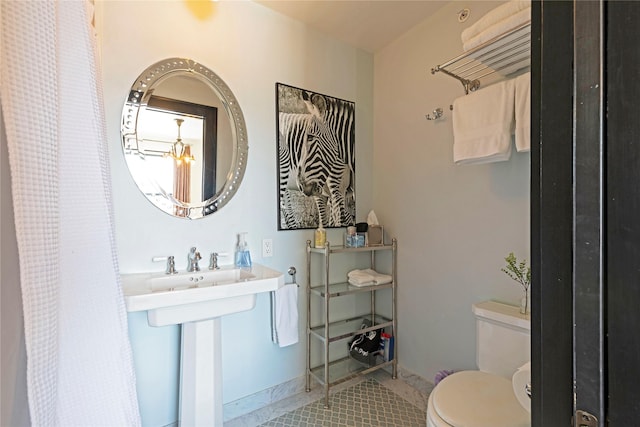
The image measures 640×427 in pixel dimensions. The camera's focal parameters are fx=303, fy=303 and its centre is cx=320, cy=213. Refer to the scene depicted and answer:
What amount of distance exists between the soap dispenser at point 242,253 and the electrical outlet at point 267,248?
12 cm

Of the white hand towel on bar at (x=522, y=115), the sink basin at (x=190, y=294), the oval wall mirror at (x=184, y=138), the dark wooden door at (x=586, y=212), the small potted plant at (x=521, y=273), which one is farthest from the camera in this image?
the oval wall mirror at (x=184, y=138)

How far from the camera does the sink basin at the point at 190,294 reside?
125cm

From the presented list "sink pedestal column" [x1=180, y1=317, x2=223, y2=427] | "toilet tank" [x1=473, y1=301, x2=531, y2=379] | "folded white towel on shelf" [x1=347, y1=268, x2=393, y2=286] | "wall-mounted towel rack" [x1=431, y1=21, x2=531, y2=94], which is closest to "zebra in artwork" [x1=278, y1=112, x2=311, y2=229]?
"folded white towel on shelf" [x1=347, y1=268, x2=393, y2=286]

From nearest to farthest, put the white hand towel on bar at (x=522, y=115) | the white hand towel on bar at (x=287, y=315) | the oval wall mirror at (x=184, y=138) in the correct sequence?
1. the white hand towel on bar at (x=522, y=115)
2. the oval wall mirror at (x=184, y=138)
3. the white hand towel on bar at (x=287, y=315)

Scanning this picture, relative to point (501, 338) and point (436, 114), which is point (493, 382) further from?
point (436, 114)

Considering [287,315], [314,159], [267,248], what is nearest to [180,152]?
[267,248]

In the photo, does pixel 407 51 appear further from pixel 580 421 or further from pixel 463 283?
pixel 580 421

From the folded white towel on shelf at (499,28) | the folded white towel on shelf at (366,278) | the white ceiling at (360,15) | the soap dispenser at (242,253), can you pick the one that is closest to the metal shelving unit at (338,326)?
the folded white towel on shelf at (366,278)

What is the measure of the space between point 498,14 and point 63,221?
1.68 meters

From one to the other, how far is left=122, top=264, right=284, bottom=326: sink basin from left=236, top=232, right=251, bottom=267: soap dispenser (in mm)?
117

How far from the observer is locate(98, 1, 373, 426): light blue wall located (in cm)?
156

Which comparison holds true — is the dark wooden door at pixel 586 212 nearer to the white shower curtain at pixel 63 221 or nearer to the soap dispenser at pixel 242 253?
the white shower curtain at pixel 63 221

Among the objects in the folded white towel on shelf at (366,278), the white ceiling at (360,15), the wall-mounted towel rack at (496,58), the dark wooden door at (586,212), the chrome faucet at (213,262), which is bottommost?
the folded white towel on shelf at (366,278)

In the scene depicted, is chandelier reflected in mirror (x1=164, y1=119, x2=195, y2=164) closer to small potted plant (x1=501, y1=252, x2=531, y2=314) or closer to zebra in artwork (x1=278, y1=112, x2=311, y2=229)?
zebra in artwork (x1=278, y1=112, x2=311, y2=229)
